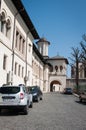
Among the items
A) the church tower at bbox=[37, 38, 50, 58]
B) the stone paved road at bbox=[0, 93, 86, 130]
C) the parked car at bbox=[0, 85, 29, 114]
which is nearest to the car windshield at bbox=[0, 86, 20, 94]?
the parked car at bbox=[0, 85, 29, 114]

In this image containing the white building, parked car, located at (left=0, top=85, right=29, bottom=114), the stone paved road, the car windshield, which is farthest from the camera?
the white building

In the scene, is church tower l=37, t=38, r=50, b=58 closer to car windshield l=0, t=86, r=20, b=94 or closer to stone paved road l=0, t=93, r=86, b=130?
stone paved road l=0, t=93, r=86, b=130

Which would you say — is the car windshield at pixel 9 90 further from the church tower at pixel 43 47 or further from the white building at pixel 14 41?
the church tower at pixel 43 47

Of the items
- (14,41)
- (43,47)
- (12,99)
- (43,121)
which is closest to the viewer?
(43,121)

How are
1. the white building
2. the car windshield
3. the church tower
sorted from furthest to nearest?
the church tower
the white building
the car windshield

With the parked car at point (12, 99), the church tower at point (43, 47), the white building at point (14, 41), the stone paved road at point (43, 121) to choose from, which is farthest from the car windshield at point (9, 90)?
the church tower at point (43, 47)

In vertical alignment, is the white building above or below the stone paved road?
above

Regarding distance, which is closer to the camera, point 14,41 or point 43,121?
point 43,121

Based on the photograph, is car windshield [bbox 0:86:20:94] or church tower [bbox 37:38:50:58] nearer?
car windshield [bbox 0:86:20:94]

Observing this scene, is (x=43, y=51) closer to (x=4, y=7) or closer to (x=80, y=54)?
(x=80, y=54)

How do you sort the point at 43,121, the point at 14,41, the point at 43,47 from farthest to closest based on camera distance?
the point at 43,47, the point at 14,41, the point at 43,121

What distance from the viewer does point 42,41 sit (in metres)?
79.9

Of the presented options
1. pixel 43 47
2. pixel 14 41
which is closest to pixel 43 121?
pixel 14 41

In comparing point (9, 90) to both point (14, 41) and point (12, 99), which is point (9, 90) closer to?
point (12, 99)
